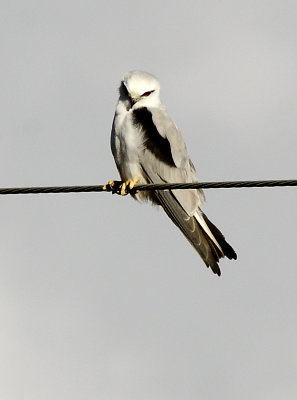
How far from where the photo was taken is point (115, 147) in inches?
347

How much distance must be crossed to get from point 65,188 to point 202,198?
2549 millimetres

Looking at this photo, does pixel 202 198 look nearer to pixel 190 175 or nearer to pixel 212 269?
pixel 190 175

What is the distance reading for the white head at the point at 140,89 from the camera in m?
9.03

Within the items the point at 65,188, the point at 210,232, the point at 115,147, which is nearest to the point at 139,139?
the point at 115,147

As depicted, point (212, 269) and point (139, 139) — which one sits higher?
point (139, 139)

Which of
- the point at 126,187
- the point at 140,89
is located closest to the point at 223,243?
the point at 126,187

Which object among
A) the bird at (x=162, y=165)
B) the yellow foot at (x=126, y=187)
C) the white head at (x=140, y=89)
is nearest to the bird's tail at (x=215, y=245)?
the bird at (x=162, y=165)

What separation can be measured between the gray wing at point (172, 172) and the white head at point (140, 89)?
5.8 inches

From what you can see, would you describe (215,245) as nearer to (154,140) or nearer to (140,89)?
(154,140)

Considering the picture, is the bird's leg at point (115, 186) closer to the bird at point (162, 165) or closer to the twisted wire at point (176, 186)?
the bird at point (162, 165)

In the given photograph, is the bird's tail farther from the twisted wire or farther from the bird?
the twisted wire

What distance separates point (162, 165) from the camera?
8820 mm

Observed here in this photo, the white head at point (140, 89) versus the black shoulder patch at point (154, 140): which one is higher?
the white head at point (140, 89)

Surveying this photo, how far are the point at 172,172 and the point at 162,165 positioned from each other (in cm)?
12
